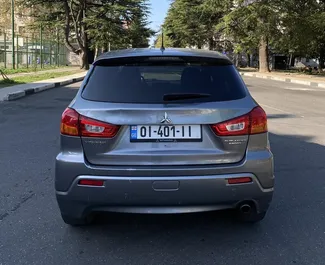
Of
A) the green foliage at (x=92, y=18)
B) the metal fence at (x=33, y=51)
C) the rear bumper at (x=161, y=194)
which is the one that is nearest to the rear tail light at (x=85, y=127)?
the rear bumper at (x=161, y=194)

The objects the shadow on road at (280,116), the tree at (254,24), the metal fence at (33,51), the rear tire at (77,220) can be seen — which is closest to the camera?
the rear tire at (77,220)

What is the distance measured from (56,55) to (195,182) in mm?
45616

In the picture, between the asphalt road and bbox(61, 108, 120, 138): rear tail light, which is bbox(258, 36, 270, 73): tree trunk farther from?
bbox(61, 108, 120, 138): rear tail light

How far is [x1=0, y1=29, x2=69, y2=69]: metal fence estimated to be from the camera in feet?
118

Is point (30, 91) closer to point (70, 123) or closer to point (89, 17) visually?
point (70, 123)

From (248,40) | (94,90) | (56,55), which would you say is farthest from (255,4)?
(94,90)

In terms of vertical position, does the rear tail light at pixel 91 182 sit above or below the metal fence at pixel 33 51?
below

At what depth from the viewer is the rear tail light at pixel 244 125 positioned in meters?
3.32

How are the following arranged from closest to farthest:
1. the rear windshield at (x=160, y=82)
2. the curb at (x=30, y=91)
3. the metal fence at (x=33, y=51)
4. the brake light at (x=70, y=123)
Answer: the brake light at (x=70, y=123) → the rear windshield at (x=160, y=82) → the curb at (x=30, y=91) → the metal fence at (x=33, y=51)

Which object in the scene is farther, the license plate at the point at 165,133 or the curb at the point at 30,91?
the curb at the point at 30,91

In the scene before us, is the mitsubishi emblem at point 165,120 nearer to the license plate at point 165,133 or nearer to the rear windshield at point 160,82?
the license plate at point 165,133

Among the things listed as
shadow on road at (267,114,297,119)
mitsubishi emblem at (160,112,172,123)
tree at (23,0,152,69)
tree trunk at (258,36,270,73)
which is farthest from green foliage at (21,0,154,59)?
mitsubishi emblem at (160,112,172,123)

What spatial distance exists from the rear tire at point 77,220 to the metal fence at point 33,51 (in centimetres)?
3003

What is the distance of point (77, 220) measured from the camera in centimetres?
367
